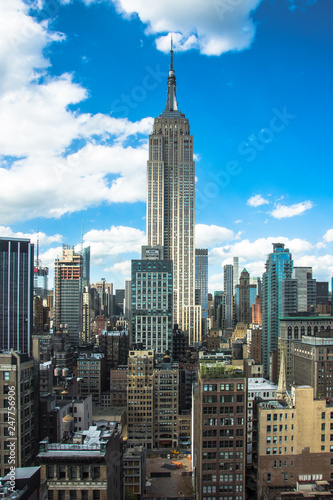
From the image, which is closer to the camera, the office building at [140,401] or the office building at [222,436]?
the office building at [222,436]

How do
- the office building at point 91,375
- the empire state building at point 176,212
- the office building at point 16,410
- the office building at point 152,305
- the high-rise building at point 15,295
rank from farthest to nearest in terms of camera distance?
the empire state building at point 176,212, the high-rise building at point 15,295, the office building at point 152,305, the office building at point 91,375, the office building at point 16,410

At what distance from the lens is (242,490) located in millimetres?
52312

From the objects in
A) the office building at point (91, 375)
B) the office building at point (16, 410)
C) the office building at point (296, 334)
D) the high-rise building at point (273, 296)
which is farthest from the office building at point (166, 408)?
the high-rise building at point (273, 296)

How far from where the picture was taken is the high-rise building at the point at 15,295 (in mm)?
155500

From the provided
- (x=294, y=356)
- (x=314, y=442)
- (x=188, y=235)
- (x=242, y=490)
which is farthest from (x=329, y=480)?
(x=188, y=235)

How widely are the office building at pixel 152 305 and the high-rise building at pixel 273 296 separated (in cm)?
3505

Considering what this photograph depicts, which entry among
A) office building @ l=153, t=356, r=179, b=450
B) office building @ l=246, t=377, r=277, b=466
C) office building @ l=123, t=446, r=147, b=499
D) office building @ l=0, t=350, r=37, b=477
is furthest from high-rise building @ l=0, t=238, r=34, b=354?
office building @ l=0, t=350, r=37, b=477

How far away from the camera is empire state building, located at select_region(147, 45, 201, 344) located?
184125mm

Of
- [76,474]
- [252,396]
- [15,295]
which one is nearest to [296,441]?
[252,396]

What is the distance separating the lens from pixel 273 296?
153875 mm

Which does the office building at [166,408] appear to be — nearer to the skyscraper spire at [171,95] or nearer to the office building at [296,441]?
the office building at [296,441]

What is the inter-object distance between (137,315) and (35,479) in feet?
340

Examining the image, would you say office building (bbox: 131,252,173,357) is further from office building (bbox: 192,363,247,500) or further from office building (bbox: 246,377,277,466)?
office building (bbox: 192,363,247,500)

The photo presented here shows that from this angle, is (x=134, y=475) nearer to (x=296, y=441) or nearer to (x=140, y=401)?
(x=296, y=441)
